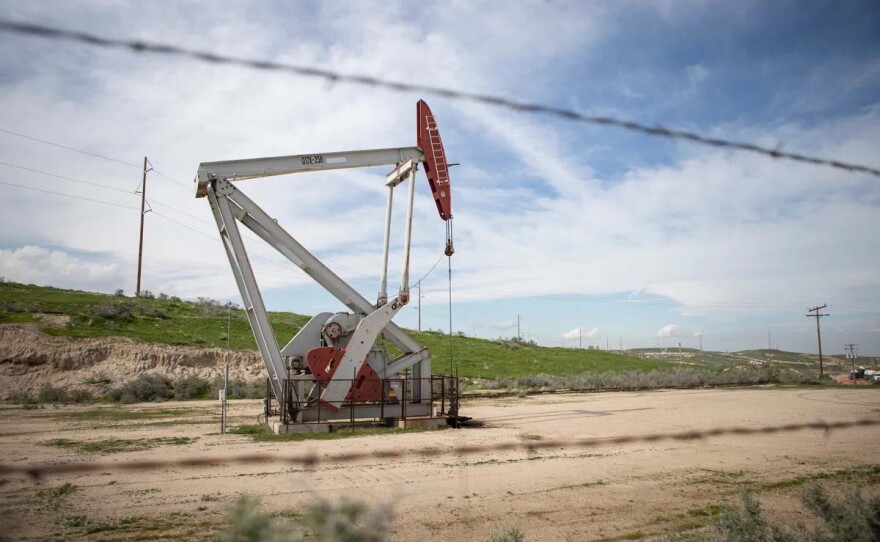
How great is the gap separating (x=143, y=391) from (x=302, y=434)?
50.4ft

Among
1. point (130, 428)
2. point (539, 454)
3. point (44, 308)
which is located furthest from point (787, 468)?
point (44, 308)

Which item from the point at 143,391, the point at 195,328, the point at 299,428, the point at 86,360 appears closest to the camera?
the point at 299,428

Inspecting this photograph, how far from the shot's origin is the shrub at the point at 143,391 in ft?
81.4

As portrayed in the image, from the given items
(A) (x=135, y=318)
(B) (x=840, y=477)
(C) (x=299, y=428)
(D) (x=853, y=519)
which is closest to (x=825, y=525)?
(D) (x=853, y=519)

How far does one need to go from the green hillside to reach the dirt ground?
18.6m

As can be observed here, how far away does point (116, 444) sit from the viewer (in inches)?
468

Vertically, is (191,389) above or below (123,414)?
above

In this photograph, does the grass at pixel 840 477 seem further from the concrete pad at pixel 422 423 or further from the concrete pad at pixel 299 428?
the concrete pad at pixel 299 428

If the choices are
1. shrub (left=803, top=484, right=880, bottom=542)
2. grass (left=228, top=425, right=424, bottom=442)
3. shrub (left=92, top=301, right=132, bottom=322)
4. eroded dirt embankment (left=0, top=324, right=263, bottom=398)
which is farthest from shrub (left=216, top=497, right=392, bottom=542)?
shrub (left=92, top=301, right=132, bottom=322)

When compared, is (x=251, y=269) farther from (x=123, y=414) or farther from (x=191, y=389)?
(x=191, y=389)

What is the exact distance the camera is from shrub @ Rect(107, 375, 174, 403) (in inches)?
976

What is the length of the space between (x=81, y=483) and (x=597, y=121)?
809 centimetres

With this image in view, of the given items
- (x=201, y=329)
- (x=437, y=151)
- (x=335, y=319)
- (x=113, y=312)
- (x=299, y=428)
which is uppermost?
(x=437, y=151)

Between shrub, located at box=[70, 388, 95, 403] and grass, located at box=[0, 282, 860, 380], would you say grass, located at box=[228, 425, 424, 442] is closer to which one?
shrub, located at box=[70, 388, 95, 403]
